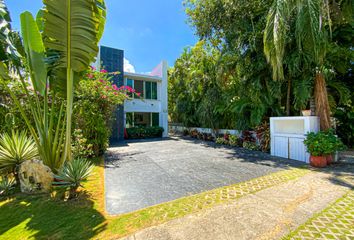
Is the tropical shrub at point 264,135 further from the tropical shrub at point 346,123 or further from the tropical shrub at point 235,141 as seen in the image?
the tropical shrub at point 346,123

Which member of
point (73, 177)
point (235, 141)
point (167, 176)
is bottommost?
point (167, 176)

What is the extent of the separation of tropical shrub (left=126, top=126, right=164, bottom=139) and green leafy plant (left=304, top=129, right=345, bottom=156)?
12.8 meters

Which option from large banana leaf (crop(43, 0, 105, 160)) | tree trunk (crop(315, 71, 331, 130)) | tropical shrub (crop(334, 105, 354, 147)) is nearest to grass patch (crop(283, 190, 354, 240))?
tree trunk (crop(315, 71, 331, 130))

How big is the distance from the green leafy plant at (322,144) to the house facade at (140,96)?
13.0 metres

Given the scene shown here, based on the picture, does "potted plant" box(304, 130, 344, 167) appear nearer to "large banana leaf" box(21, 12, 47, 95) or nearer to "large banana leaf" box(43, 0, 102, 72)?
"large banana leaf" box(43, 0, 102, 72)

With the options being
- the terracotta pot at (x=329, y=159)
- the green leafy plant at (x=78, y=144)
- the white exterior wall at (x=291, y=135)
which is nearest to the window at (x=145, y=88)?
the green leafy plant at (x=78, y=144)

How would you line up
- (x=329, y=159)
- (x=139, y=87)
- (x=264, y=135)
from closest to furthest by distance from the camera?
1. (x=329, y=159)
2. (x=264, y=135)
3. (x=139, y=87)

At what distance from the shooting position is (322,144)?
233 inches

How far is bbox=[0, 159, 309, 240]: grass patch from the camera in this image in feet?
8.77

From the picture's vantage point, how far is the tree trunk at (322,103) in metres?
6.72

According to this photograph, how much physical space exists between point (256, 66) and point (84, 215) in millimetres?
9350

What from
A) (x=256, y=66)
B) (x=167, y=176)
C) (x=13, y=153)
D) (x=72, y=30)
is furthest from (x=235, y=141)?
(x=13, y=153)

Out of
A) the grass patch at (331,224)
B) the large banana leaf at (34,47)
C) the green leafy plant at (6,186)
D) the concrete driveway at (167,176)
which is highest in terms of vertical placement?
the large banana leaf at (34,47)

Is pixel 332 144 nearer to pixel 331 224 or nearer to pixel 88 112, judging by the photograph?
pixel 331 224
